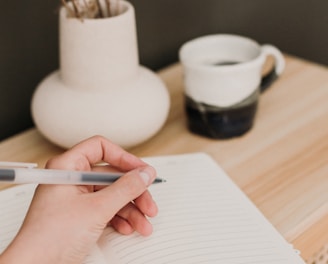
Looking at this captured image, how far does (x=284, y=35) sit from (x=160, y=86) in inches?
23.5

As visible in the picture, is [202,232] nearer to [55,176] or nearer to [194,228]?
[194,228]

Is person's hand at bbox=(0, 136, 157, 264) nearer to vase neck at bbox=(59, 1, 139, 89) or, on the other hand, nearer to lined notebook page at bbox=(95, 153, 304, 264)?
lined notebook page at bbox=(95, 153, 304, 264)

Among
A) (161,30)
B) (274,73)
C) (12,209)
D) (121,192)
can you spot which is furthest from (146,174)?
(161,30)

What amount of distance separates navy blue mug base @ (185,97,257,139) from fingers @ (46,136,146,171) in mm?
208

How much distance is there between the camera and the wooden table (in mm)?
642

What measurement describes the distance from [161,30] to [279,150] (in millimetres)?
366

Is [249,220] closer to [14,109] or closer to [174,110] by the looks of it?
[174,110]

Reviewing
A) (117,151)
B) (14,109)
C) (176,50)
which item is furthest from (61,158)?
(176,50)

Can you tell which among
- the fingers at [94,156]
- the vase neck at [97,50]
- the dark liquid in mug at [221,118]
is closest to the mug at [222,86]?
the dark liquid in mug at [221,118]

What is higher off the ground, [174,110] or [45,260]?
[45,260]

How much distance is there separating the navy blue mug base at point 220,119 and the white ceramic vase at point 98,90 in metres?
0.07

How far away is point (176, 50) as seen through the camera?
1.04m

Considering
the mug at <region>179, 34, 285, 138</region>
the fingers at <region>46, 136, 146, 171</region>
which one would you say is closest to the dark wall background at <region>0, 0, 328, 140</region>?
the mug at <region>179, 34, 285, 138</region>

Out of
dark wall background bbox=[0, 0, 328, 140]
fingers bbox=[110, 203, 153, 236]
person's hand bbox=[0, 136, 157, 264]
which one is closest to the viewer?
person's hand bbox=[0, 136, 157, 264]
